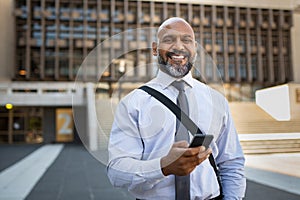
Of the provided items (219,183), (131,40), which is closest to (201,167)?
(219,183)

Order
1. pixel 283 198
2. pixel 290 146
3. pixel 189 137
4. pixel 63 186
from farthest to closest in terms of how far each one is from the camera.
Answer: pixel 63 186 < pixel 283 198 < pixel 290 146 < pixel 189 137

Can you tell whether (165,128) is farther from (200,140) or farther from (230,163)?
(230,163)

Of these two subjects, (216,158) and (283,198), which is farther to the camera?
(283,198)

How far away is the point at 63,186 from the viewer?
5598mm

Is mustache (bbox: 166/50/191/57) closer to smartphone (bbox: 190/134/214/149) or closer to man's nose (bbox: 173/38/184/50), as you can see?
man's nose (bbox: 173/38/184/50)

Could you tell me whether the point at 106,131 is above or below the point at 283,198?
above

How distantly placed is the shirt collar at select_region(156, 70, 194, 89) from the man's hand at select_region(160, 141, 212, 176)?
1.14 feet

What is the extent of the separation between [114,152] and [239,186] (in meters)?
0.59

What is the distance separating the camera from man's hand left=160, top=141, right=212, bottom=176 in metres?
0.91

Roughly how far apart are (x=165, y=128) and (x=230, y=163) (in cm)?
41

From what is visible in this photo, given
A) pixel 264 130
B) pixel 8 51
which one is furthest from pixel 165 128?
pixel 8 51

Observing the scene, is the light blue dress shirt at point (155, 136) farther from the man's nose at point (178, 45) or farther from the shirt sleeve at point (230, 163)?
the man's nose at point (178, 45)

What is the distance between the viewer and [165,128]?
119 centimetres

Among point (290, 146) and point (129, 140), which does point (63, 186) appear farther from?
point (129, 140)
